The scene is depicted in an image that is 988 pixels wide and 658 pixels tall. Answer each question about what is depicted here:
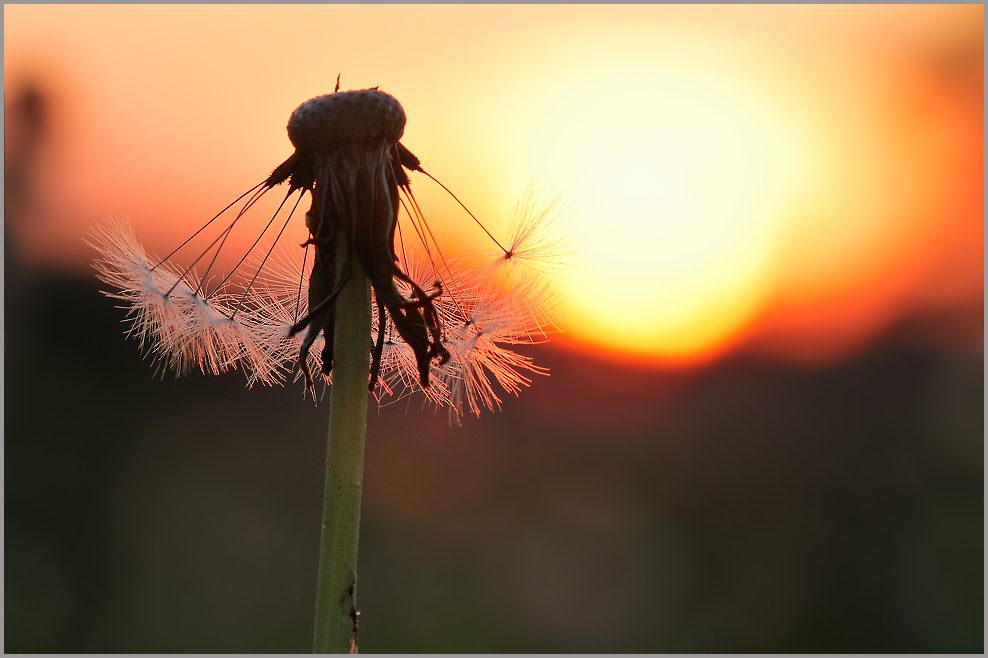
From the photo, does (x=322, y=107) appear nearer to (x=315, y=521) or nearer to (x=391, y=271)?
(x=391, y=271)

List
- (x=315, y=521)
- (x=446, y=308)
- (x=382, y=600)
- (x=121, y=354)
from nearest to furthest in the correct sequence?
(x=446, y=308) < (x=121, y=354) < (x=315, y=521) < (x=382, y=600)

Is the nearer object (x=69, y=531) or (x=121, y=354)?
(x=121, y=354)

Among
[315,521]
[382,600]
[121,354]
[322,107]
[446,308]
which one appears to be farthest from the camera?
[382,600]

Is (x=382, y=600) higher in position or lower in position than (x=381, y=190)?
lower

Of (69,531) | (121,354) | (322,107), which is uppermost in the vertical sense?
(322,107)

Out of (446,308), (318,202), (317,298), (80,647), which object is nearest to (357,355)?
(317,298)
